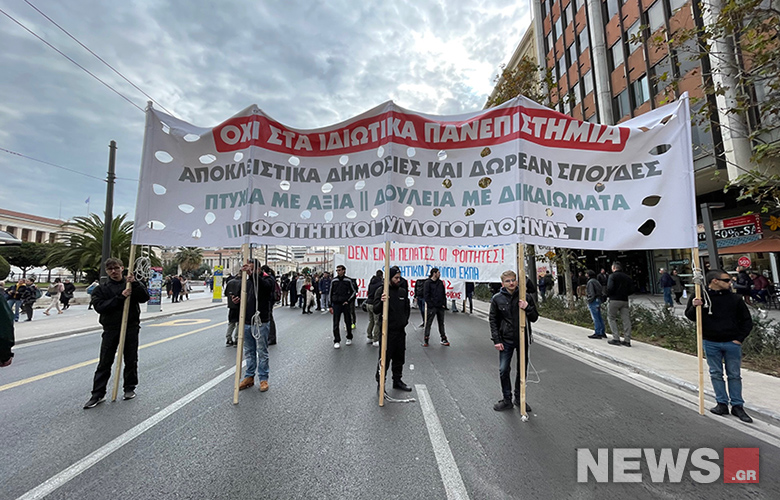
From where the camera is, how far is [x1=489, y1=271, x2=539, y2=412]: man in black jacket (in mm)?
4535

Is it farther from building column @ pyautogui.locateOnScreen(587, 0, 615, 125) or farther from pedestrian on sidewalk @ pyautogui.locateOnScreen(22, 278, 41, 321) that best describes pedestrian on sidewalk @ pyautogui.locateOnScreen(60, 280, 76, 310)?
building column @ pyautogui.locateOnScreen(587, 0, 615, 125)

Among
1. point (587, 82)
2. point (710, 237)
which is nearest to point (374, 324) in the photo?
point (710, 237)

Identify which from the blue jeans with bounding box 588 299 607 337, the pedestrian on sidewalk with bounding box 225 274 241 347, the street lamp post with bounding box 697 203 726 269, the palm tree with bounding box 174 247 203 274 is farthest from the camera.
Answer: the palm tree with bounding box 174 247 203 274

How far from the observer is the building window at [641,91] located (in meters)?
20.7

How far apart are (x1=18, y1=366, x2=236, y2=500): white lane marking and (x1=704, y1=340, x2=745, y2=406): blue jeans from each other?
675 centimetres

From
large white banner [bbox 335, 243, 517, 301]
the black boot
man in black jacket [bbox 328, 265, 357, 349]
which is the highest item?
large white banner [bbox 335, 243, 517, 301]

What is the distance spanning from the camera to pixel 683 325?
8656 millimetres

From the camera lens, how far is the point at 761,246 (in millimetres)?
15297

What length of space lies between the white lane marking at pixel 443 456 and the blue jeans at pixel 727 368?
139 inches

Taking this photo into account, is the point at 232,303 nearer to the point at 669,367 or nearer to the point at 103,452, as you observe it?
the point at 103,452

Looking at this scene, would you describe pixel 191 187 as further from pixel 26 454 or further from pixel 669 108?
pixel 669 108

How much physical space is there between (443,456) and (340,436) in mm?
A: 1094

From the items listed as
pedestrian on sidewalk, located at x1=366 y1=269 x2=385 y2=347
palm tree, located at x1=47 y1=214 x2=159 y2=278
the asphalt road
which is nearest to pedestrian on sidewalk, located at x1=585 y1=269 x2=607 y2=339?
the asphalt road

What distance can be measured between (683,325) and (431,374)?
697 centimetres
